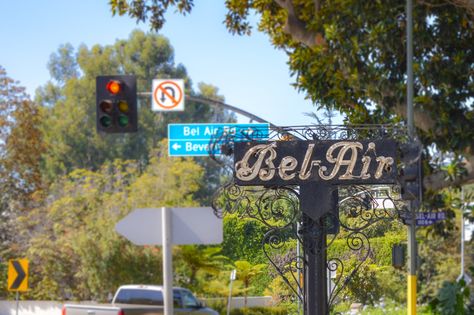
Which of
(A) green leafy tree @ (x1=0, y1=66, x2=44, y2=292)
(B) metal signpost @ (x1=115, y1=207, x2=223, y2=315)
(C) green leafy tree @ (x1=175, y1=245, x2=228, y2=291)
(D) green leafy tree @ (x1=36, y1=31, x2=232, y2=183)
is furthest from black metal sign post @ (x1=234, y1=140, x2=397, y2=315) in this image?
(D) green leafy tree @ (x1=36, y1=31, x2=232, y2=183)

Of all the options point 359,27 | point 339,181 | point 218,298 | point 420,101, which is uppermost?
point 359,27

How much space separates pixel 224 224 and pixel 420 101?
37.6ft

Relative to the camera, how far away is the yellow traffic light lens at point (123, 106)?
17.8m

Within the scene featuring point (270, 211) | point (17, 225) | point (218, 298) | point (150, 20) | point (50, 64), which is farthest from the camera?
point (50, 64)

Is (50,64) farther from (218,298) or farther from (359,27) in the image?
(359,27)

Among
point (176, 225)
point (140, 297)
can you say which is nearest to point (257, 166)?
point (176, 225)

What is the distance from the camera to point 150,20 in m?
24.8

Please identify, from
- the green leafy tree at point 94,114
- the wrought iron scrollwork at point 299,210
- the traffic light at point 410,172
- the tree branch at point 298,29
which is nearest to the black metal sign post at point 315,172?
the wrought iron scrollwork at point 299,210

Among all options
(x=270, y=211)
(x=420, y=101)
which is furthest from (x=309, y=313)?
(x=420, y=101)

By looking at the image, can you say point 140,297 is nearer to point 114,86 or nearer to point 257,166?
point 114,86

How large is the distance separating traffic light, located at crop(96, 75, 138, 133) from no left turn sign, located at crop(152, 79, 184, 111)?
2.59 m

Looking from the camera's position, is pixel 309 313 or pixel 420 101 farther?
pixel 420 101

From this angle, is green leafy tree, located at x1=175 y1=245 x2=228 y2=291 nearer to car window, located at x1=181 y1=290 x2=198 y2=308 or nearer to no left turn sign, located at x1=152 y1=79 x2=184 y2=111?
car window, located at x1=181 y1=290 x2=198 y2=308

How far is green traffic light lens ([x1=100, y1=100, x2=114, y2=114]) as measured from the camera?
58.0ft
